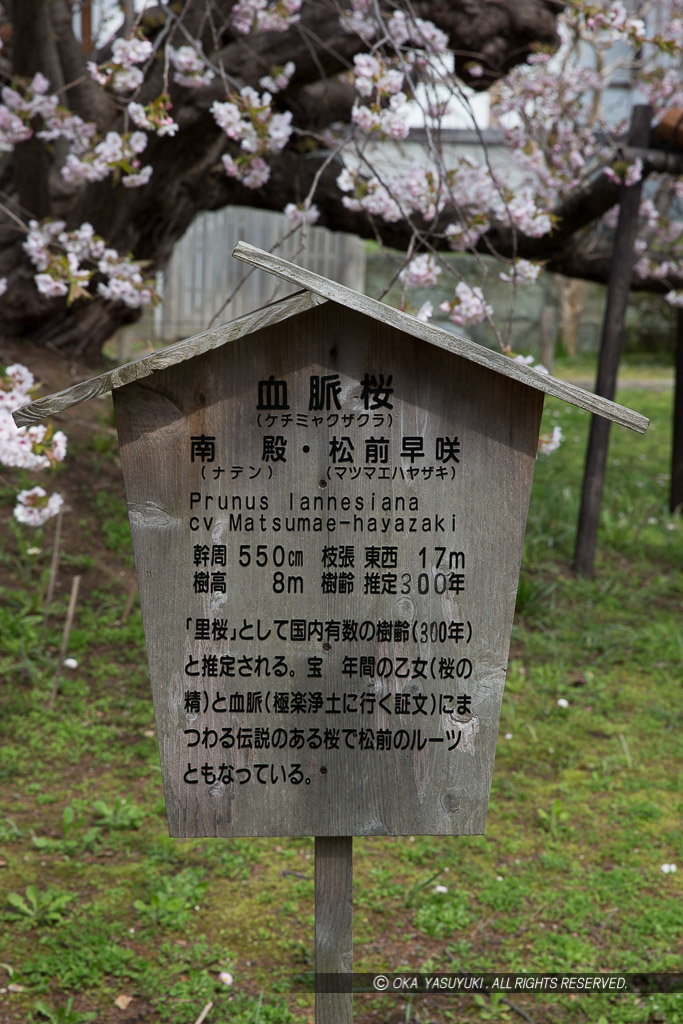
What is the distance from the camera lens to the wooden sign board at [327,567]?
181 centimetres

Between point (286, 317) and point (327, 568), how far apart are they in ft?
1.57

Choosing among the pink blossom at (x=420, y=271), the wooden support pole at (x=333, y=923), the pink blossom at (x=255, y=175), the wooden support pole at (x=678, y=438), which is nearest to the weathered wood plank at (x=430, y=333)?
the wooden support pole at (x=333, y=923)

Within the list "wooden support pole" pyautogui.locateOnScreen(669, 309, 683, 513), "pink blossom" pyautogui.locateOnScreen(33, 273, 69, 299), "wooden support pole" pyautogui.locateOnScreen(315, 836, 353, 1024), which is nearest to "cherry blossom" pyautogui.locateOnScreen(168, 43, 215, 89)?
"pink blossom" pyautogui.locateOnScreen(33, 273, 69, 299)

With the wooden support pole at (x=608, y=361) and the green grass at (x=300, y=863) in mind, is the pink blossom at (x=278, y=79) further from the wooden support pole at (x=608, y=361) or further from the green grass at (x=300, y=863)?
the green grass at (x=300, y=863)

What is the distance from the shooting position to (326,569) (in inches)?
72.7

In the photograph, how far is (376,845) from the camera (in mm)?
3281

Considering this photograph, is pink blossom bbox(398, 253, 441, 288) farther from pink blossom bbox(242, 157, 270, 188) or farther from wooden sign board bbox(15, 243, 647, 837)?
wooden sign board bbox(15, 243, 647, 837)

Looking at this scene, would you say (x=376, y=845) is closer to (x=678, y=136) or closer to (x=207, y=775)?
(x=207, y=775)

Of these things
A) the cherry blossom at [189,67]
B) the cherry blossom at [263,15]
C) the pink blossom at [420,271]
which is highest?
the cherry blossom at [263,15]

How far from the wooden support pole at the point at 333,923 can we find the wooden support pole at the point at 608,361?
144 inches

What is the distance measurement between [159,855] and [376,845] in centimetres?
73

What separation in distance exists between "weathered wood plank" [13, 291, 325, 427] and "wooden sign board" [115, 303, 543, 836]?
71 mm

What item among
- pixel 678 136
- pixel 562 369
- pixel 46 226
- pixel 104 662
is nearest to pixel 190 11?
pixel 46 226

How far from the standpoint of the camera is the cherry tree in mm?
3494
